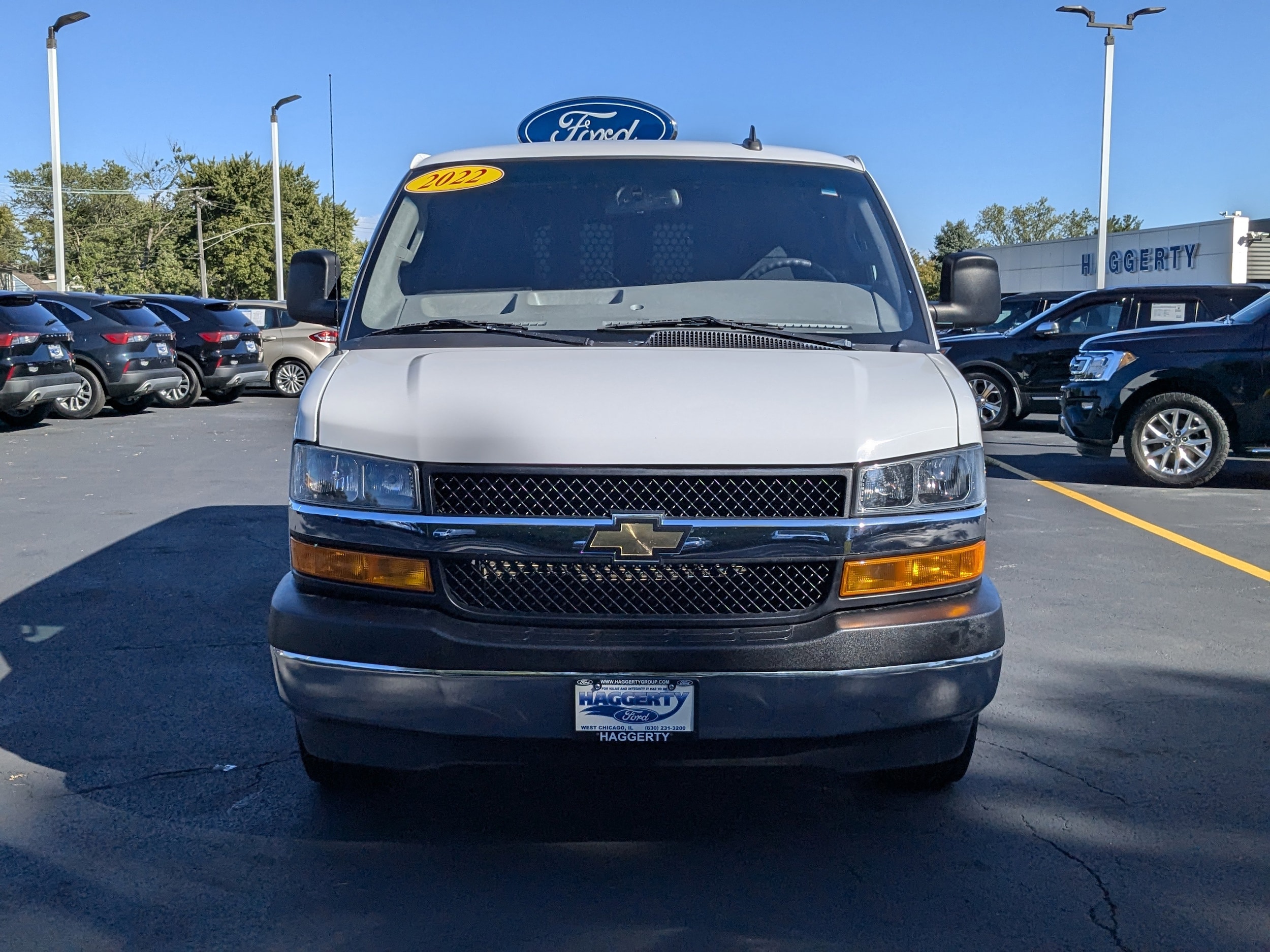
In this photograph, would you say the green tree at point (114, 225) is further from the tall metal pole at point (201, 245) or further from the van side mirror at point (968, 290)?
the van side mirror at point (968, 290)

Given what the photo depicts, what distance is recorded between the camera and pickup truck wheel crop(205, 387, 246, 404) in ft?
70.6

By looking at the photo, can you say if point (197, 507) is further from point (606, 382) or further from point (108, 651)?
point (606, 382)

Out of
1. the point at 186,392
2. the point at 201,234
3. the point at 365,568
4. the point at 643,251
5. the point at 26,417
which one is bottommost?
the point at 26,417

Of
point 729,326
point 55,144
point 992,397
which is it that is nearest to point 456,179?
point 729,326

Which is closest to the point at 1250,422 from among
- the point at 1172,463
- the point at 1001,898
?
the point at 1172,463

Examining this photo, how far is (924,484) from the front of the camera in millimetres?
3545

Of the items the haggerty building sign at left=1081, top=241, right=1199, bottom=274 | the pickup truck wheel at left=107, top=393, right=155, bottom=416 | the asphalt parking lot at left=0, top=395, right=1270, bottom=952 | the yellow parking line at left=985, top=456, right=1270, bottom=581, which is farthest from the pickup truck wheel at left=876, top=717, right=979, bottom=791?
the haggerty building sign at left=1081, top=241, right=1199, bottom=274

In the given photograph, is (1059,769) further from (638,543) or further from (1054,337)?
(1054,337)

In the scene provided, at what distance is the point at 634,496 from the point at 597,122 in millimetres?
3256

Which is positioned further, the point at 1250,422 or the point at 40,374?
the point at 40,374

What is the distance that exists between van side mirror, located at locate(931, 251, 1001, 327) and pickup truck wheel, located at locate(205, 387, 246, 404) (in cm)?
1781

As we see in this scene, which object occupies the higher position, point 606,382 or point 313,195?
point 313,195

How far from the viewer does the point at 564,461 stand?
338cm

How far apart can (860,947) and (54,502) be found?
8.76m
